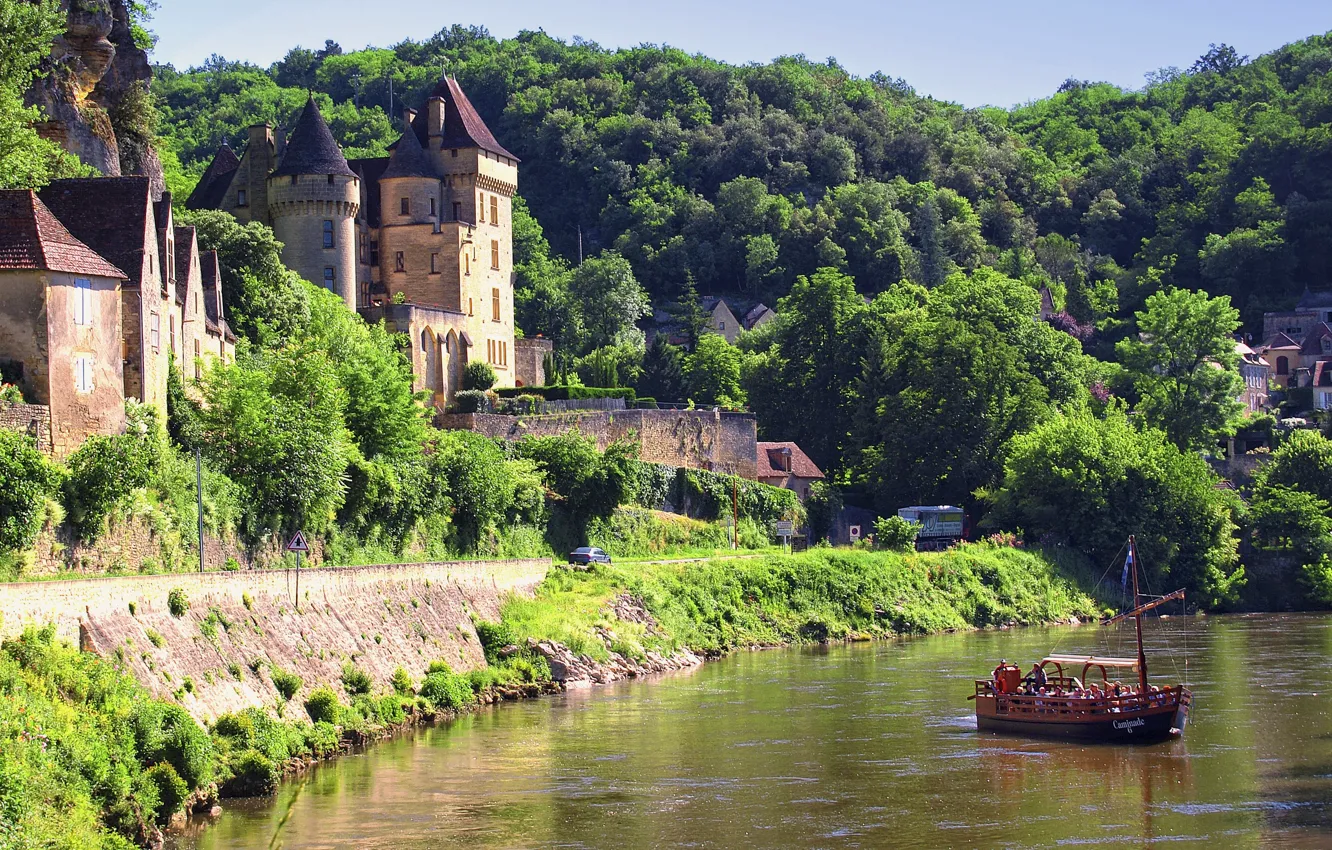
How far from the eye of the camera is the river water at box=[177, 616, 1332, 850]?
35.7 metres

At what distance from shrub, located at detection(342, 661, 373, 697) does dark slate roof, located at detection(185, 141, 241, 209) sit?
47923 mm

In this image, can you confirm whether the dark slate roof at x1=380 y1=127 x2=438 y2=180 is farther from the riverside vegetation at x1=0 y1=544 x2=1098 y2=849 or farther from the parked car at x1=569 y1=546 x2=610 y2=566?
the riverside vegetation at x1=0 y1=544 x2=1098 y2=849

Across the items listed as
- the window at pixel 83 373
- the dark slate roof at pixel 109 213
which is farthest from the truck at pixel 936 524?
the window at pixel 83 373

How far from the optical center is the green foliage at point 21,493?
41875 millimetres

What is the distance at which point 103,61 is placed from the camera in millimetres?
67375

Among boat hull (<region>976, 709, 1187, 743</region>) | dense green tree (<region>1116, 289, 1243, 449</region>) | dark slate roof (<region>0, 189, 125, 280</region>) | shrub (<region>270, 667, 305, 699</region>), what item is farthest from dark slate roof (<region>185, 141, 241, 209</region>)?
dense green tree (<region>1116, 289, 1243, 449</region>)

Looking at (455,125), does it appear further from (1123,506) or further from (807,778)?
(807,778)

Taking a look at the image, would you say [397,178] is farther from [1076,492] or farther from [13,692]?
[13,692]

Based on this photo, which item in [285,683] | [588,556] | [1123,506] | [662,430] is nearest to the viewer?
[285,683]

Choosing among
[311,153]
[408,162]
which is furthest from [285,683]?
[408,162]

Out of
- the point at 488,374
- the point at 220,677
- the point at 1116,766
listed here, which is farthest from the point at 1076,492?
the point at 220,677

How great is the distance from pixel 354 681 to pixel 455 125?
2112 inches

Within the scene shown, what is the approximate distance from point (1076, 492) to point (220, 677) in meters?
61.0

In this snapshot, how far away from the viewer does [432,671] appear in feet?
173
